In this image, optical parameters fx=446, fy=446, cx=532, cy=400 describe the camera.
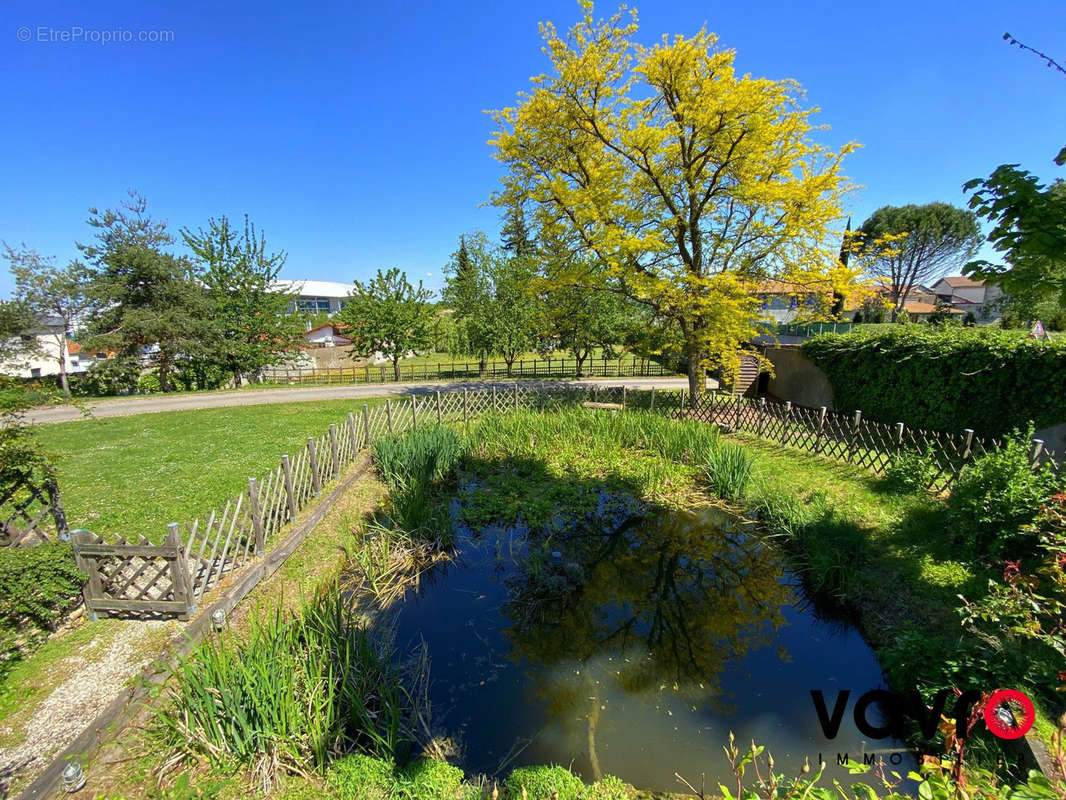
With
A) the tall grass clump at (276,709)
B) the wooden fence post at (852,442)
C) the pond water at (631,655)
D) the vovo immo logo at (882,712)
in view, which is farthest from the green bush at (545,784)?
the wooden fence post at (852,442)

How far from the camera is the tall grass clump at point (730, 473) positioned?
9.51 metres

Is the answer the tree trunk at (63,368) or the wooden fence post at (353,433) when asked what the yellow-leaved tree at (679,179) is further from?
the tree trunk at (63,368)

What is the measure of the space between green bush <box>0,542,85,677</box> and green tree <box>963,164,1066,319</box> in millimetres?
10429

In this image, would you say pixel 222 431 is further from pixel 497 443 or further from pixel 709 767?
pixel 709 767

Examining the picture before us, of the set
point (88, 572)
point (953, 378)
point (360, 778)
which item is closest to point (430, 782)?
point (360, 778)

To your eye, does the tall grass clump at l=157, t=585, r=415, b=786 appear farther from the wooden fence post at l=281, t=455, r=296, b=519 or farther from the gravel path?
the wooden fence post at l=281, t=455, r=296, b=519

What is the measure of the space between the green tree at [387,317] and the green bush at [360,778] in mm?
25115

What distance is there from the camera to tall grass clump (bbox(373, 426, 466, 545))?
8023 mm

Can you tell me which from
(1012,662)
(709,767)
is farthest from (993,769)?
(709,767)

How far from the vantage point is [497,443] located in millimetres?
12234

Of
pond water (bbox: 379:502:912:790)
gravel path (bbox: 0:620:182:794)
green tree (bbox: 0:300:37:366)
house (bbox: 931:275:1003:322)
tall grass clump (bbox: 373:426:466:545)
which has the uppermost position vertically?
house (bbox: 931:275:1003:322)

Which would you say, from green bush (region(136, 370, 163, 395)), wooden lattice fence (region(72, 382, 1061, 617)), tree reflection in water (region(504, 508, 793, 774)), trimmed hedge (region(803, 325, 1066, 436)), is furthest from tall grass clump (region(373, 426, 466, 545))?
green bush (region(136, 370, 163, 395))

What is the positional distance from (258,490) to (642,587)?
5.91m

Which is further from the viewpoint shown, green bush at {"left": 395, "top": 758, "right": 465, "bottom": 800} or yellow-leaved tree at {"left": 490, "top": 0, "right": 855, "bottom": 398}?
yellow-leaved tree at {"left": 490, "top": 0, "right": 855, "bottom": 398}
